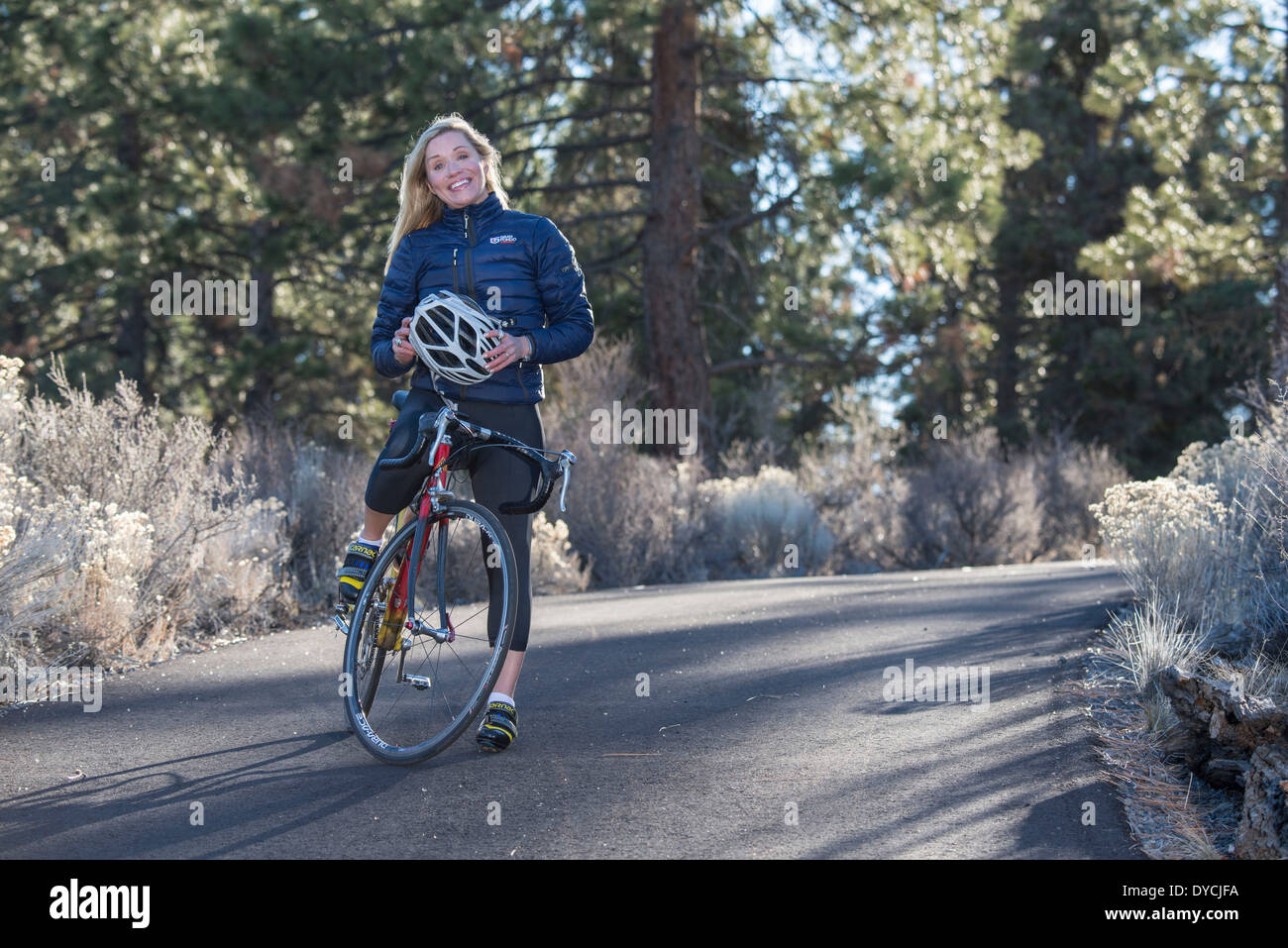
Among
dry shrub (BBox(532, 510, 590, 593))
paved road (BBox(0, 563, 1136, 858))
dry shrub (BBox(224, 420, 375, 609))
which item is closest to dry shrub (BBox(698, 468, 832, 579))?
dry shrub (BBox(532, 510, 590, 593))

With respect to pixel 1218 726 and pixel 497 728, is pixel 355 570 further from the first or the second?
pixel 1218 726

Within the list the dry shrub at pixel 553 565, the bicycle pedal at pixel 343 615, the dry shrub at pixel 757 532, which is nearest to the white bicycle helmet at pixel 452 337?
the bicycle pedal at pixel 343 615

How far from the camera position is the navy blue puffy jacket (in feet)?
16.6

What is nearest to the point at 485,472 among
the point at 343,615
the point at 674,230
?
the point at 343,615

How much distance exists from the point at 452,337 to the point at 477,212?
65 centimetres

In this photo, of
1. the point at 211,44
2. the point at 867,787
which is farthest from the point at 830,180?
the point at 211,44

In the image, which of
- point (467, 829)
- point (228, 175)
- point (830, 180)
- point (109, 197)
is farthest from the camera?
point (228, 175)

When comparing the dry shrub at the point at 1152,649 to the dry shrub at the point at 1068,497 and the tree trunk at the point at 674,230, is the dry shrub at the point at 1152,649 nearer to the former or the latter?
the tree trunk at the point at 674,230

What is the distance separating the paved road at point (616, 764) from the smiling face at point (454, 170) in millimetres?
2105

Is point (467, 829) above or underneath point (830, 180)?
underneath

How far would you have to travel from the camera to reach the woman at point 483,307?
Answer: 5031mm

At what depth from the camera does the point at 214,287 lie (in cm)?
2631
